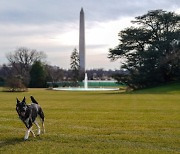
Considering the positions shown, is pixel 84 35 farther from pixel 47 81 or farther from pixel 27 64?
pixel 27 64

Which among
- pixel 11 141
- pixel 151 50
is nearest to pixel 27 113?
pixel 11 141

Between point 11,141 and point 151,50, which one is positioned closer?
point 11,141

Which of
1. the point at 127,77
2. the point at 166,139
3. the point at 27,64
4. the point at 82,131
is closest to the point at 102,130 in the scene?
the point at 82,131

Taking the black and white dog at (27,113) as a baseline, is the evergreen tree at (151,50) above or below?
above

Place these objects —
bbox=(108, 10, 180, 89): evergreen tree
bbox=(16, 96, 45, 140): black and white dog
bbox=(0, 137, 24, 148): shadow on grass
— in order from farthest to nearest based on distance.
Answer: bbox=(108, 10, 180, 89): evergreen tree < bbox=(16, 96, 45, 140): black and white dog < bbox=(0, 137, 24, 148): shadow on grass

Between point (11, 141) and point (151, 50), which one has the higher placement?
point (151, 50)

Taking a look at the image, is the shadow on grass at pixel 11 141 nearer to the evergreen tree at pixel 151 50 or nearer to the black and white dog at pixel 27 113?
the black and white dog at pixel 27 113

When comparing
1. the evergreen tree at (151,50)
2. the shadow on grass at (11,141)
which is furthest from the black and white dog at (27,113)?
the evergreen tree at (151,50)

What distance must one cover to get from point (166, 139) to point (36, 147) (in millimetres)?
4045

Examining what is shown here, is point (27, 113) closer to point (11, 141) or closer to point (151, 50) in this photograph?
point (11, 141)

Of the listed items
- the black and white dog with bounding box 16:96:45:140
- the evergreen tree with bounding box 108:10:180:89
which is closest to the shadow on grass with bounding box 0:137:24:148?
the black and white dog with bounding box 16:96:45:140

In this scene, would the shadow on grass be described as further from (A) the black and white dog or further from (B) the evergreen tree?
(B) the evergreen tree

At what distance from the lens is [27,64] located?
409 ft

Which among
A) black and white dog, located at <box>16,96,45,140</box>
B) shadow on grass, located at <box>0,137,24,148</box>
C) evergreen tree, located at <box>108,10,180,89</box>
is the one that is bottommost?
shadow on grass, located at <box>0,137,24,148</box>
